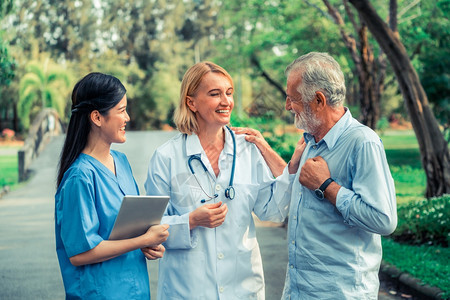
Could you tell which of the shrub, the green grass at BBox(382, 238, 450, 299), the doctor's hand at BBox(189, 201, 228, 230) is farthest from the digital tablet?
the shrub

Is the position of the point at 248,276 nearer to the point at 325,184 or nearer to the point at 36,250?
the point at 325,184

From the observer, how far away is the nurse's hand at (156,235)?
2.61 metres

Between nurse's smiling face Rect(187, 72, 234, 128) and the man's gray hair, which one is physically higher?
the man's gray hair

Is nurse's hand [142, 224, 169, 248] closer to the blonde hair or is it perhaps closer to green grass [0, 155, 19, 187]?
the blonde hair

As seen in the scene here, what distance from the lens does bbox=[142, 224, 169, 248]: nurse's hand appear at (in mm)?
2605

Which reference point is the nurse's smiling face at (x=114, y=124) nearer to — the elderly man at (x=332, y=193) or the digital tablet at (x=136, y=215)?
the digital tablet at (x=136, y=215)

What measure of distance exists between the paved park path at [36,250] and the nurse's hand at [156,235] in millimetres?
3213

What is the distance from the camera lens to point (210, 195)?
2.92 metres

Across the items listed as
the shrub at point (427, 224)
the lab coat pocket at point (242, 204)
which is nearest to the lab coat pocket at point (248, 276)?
the lab coat pocket at point (242, 204)

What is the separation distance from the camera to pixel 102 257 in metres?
2.50

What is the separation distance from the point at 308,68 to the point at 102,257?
132 cm

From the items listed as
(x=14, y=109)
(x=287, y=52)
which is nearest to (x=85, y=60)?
(x=14, y=109)

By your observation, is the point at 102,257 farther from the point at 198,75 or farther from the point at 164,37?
the point at 164,37

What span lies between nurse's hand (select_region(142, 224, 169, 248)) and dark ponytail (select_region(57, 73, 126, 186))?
499mm
